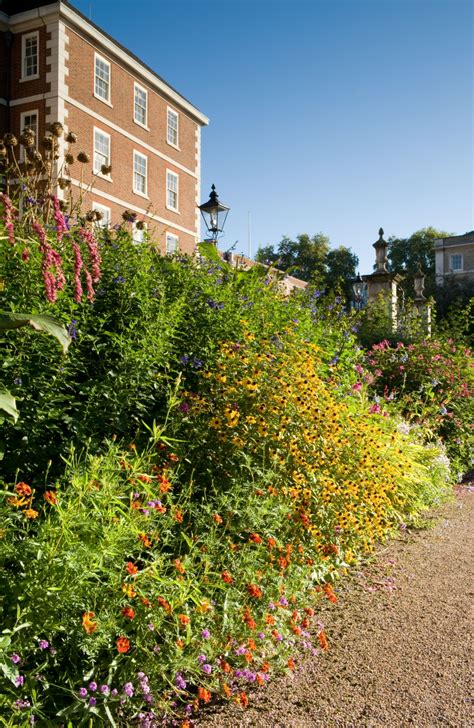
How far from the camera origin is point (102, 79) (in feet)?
64.7

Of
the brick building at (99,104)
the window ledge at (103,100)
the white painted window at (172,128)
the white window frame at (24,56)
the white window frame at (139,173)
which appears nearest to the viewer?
the brick building at (99,104)

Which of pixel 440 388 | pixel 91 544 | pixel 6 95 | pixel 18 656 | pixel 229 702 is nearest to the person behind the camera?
pixel 18 656

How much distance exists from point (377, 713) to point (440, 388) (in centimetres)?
647

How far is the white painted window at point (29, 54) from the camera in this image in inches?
727

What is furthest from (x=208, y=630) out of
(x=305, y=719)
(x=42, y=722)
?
(x=42, y=722)

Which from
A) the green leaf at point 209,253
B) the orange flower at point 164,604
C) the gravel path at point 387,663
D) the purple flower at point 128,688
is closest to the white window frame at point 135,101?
the green leaf at point 209,253

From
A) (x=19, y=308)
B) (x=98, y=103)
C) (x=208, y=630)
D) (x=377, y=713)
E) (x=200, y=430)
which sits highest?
(x=98, y=103)

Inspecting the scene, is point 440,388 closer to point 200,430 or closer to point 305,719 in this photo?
point 200,430

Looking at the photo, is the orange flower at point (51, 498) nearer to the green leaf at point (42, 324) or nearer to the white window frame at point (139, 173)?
the green leaf at point (42, 324)

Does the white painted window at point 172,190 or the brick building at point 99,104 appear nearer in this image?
the brick building at point 99,104

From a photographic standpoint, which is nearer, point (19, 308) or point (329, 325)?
point (19, 308)

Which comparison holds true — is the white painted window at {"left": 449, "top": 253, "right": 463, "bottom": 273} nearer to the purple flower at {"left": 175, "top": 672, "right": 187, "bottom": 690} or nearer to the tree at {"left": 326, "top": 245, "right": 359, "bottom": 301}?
the tree at {"left": 326, "top": 245, "right": 359, "bottom": 301}

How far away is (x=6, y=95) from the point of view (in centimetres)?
1895

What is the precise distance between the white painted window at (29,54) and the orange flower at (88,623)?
780 inches
